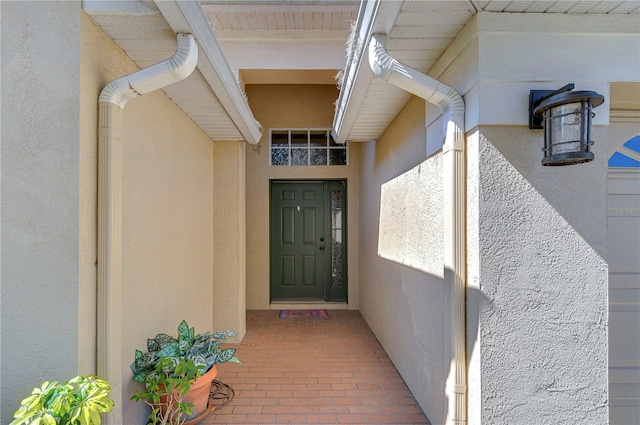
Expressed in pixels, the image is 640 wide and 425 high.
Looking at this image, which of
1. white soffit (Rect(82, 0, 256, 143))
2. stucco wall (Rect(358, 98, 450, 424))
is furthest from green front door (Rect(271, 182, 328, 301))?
white soffit (Rect(82, 0, 256, 143))

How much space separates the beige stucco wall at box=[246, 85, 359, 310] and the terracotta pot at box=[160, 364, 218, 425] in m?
3.07

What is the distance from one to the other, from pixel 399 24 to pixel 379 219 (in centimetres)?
271

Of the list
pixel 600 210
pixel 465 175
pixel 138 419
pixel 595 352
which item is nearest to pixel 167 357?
pixel 138 419

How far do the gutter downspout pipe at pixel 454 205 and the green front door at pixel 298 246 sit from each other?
12.9 feet

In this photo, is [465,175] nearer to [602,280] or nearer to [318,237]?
[602,280]

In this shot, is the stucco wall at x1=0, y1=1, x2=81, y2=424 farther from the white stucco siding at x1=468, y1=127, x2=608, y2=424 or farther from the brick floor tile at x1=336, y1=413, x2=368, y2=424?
the white stucco siding at x1=468, y1=127, x2=608, y2=424

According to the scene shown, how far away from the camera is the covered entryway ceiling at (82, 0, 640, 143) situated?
174cm

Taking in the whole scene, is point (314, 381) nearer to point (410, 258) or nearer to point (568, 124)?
point (410, 258)

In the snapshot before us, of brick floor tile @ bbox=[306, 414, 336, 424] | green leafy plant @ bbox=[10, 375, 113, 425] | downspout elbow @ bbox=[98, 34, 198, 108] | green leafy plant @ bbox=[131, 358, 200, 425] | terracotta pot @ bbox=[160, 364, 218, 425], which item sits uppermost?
downspout elbow @ bbox=[98, 34, 198, 108]

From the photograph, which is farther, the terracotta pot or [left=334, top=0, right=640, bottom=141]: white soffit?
the terracotta pot

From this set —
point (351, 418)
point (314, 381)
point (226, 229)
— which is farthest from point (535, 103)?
point (226, 229)

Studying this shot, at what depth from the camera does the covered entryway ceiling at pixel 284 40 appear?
5.71 ft

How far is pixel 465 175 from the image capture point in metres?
1.92

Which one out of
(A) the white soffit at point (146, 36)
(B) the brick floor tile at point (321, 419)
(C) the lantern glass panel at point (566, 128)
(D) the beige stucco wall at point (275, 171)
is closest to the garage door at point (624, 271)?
(C) the lantern glass panel at point (566, 128)
